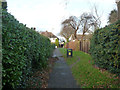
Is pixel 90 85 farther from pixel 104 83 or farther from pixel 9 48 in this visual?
pixel 9 48

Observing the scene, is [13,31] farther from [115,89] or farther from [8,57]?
[115,89]

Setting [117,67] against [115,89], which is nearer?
[115,89]

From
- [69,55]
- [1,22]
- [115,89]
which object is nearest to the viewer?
[1,22]

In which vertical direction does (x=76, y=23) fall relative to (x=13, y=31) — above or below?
above

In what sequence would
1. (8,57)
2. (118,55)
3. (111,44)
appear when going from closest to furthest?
(8,57)
(118,55)
(111,44)

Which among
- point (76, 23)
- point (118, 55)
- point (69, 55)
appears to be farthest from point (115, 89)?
point (76, 23)

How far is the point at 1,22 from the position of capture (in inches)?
82.6

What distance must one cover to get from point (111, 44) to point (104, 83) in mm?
1778

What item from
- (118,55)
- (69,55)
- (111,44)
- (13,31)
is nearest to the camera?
(13,31)

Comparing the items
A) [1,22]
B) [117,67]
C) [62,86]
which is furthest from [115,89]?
[1,22]

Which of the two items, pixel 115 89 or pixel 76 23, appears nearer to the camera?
pixel 115 89

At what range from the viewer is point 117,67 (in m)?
4.19

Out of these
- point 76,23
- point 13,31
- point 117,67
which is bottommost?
point 117,67

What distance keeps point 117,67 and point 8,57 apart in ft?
13.7
